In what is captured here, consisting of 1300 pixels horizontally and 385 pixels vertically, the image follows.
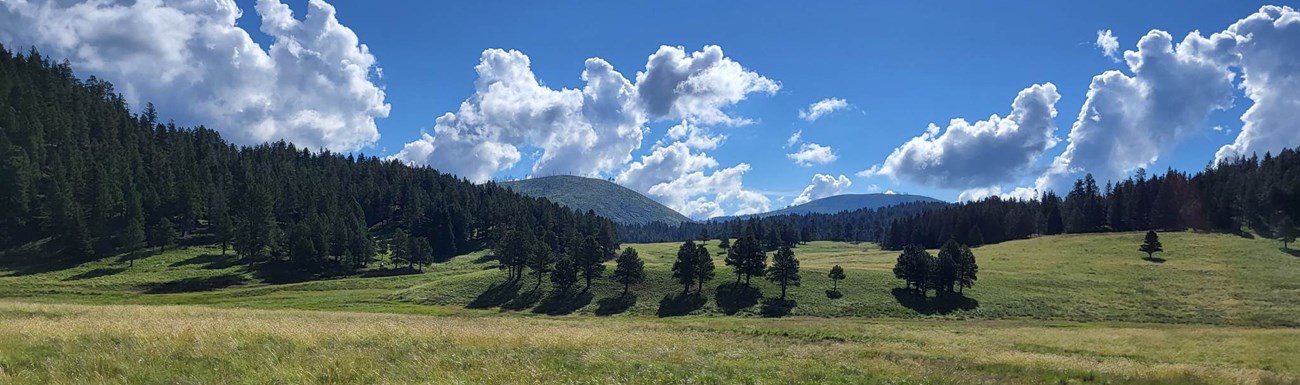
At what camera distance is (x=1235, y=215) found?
143 m

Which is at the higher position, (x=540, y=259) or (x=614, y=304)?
(x=540, y=259)

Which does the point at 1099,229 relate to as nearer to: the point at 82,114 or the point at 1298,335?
the point at 1298,335

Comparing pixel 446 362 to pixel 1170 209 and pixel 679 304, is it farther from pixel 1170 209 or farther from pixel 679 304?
pixel 1170 209

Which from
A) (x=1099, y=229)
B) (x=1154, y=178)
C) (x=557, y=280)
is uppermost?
(x=1154, y=178)

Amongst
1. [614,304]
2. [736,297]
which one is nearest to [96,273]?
[614,304]

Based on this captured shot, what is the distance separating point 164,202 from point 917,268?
511ft

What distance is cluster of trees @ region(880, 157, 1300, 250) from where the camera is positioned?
128625 millimetres

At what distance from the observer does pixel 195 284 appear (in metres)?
99.9

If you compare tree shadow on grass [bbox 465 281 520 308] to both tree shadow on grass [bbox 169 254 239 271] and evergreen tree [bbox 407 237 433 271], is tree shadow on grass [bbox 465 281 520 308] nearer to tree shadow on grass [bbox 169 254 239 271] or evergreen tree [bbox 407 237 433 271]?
evergreen tree [bbox 407 237 433 271]

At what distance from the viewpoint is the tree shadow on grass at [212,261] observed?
372 feet

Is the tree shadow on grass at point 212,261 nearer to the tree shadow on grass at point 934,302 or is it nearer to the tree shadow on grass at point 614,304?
the tree shadow on grass at point 614,304

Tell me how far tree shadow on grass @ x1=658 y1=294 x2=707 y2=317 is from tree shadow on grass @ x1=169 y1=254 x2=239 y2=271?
3339 inches

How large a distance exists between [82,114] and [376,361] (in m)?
214

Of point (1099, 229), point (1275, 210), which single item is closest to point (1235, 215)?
point (1275, 210)
